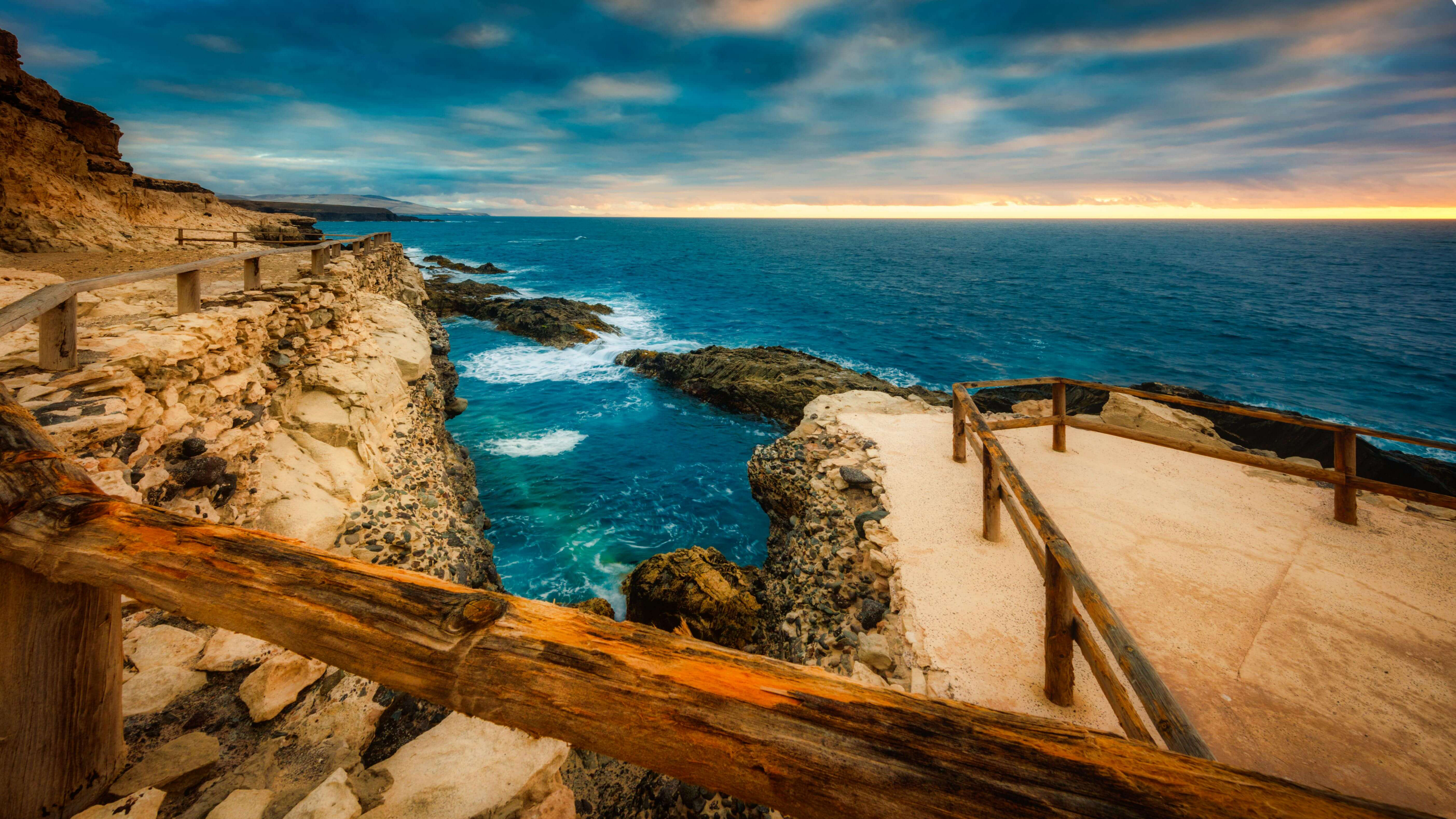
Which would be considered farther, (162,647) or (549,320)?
(549,320)

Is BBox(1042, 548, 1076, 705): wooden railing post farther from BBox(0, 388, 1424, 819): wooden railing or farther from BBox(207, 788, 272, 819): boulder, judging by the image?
BBox(207, 788, 272, 819): boulder

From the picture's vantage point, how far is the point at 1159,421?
10.8m

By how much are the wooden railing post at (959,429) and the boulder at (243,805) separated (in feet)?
26.0

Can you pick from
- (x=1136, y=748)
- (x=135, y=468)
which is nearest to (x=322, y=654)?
(x=1136, y=748)

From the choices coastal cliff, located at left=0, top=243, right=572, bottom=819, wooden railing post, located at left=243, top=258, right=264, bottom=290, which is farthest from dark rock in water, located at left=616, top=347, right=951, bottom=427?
wooden railing post, located at left=243, top=258, right=264, bottom=290

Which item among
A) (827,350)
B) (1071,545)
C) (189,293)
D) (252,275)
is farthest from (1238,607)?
(827,350)

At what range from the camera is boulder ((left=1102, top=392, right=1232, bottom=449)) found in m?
10.5

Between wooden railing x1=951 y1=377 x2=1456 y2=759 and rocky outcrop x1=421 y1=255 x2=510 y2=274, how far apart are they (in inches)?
2101

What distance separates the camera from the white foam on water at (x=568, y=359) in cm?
2294

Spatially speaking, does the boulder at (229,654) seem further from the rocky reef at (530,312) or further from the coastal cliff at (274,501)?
the rocky reef at (530,312)

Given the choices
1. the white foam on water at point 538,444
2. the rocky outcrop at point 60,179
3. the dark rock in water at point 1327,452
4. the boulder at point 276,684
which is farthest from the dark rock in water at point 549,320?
the boulder at point 276,684

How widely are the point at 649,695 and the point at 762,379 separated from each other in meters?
18.8

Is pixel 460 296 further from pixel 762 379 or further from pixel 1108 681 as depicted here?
pixel 1108 681

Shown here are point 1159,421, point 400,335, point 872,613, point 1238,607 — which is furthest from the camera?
point 1159,421
